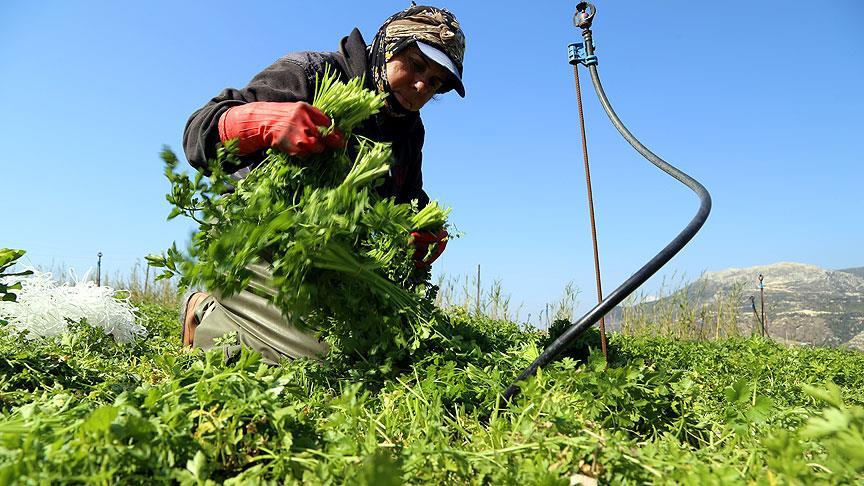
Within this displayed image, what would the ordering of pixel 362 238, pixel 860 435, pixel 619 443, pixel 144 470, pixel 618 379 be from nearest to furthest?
pixel 860 435 < pixel 144 470 < pixel 619 443 < pixel 618 379 < pixel 362 238

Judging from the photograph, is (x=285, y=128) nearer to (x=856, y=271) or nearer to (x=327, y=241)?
(x=327, y=241)

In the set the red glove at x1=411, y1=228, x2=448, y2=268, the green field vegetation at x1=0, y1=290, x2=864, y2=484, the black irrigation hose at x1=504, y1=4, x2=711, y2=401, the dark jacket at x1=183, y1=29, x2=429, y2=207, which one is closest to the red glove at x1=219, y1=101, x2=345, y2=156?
the dark jacket at x1=183, y1=29, x2=429, y2=207

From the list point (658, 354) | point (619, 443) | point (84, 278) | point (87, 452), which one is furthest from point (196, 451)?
point (658, 354)

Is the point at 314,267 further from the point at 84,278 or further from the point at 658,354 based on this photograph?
the point at 658,354

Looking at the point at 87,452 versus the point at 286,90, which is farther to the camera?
the point at 286,90

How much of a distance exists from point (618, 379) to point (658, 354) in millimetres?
3327

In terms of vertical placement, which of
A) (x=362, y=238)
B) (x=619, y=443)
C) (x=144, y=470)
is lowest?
(x=144, y=470)

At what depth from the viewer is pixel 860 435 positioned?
1025 mm

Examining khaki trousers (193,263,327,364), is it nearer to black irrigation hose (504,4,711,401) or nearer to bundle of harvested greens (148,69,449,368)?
bundle of harvested greens (148,69,449,368)

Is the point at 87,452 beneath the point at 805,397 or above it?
beneath

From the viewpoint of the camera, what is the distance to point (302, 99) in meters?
2.93

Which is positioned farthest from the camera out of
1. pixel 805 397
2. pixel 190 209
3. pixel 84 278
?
pixel 84 278

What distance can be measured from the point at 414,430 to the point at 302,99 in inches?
78.0

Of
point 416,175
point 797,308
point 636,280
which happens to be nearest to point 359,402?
point 636,280
